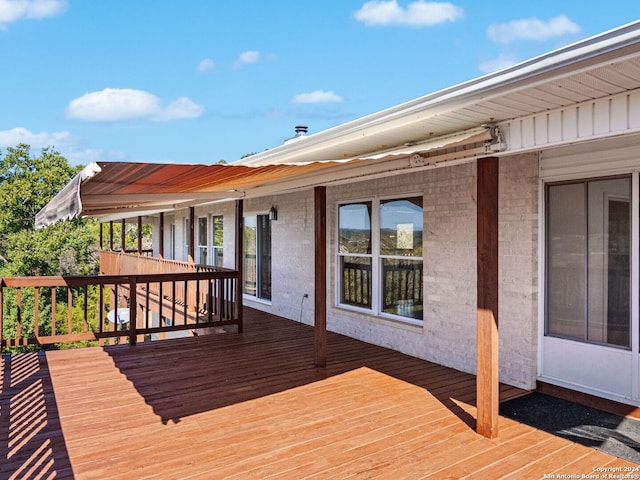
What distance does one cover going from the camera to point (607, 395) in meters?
4.27

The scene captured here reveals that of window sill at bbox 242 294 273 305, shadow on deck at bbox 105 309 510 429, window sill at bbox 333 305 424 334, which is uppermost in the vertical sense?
window sill at bbox 333 305 424 334

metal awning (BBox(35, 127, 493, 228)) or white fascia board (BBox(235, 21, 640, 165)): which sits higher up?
white fascia board (BBox(235, 21, 640, 165))

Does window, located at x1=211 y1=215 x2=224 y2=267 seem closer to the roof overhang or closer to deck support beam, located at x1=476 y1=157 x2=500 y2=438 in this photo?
the roof overhang

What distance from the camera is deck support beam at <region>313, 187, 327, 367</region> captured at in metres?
5.74

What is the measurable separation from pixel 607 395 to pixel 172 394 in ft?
13.6

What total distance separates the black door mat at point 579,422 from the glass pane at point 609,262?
685 mm

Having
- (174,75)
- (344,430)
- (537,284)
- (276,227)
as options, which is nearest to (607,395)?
(537,284)

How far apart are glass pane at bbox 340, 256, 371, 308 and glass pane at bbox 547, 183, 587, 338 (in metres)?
2.87

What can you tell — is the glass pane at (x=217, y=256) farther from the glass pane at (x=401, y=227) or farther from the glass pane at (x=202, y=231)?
the glass pane at (x=401, y=227)

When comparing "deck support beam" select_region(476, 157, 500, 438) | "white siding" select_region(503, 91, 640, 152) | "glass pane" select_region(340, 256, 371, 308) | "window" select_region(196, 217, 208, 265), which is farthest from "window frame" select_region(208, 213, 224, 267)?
"white siding" select_region(503, 91, 640, 152)

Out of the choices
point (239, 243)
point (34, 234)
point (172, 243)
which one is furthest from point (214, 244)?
point (34, 234)

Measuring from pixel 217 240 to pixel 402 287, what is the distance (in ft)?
23.6

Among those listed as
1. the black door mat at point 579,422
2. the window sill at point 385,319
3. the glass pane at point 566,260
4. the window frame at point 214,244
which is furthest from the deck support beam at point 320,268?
the window frame at point 214,244

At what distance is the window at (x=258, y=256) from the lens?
1037 centimetres
